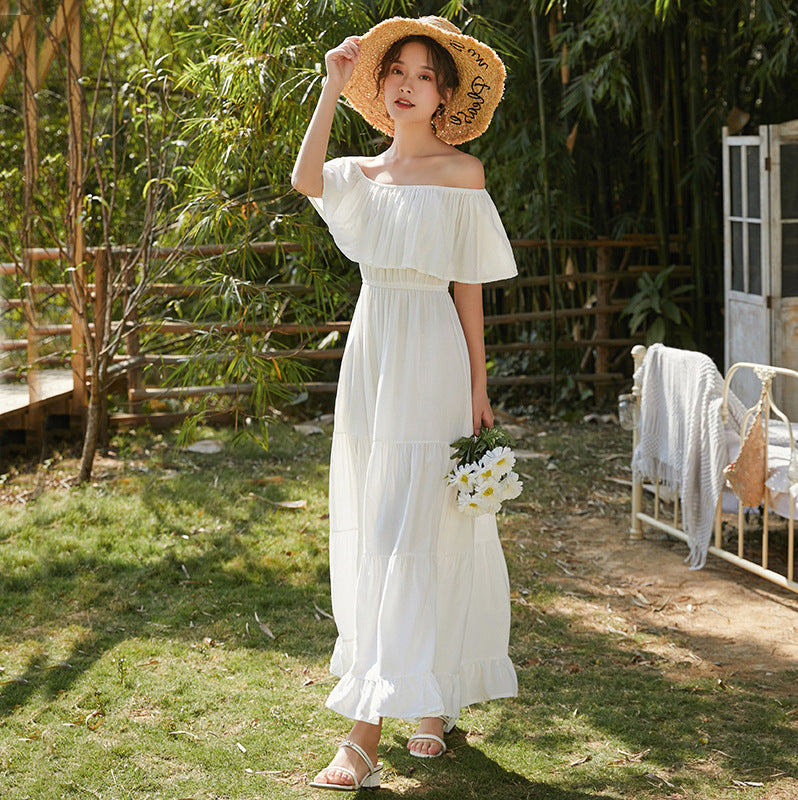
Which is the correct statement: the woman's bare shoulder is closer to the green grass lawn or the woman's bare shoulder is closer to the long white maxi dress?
the long white maxi dress

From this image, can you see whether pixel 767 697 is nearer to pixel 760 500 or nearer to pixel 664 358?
pixel 760 500

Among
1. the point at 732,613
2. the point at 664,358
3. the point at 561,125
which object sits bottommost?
the point at 732,613

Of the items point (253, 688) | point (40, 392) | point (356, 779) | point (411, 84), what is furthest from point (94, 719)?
point (40, 392)

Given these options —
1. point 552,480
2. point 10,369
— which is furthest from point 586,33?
point 10,369

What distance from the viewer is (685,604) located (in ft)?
13.2

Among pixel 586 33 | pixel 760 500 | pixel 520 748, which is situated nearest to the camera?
pixel 520 748

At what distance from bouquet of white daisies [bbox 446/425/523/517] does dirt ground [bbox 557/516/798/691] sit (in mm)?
1191

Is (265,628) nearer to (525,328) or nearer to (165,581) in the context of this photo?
(165,581)

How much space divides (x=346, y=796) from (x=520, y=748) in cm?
51

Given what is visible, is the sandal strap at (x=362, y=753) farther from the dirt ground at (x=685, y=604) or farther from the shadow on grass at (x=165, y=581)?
the dirt ground at (x=685, y=604)

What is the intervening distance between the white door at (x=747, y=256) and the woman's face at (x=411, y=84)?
3.46 meters

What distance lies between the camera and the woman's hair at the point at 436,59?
266 cm

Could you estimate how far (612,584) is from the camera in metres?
4.27

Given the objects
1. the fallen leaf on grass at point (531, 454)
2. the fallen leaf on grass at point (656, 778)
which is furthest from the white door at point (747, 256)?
the fallen leaf on grass at point (656, 778)
